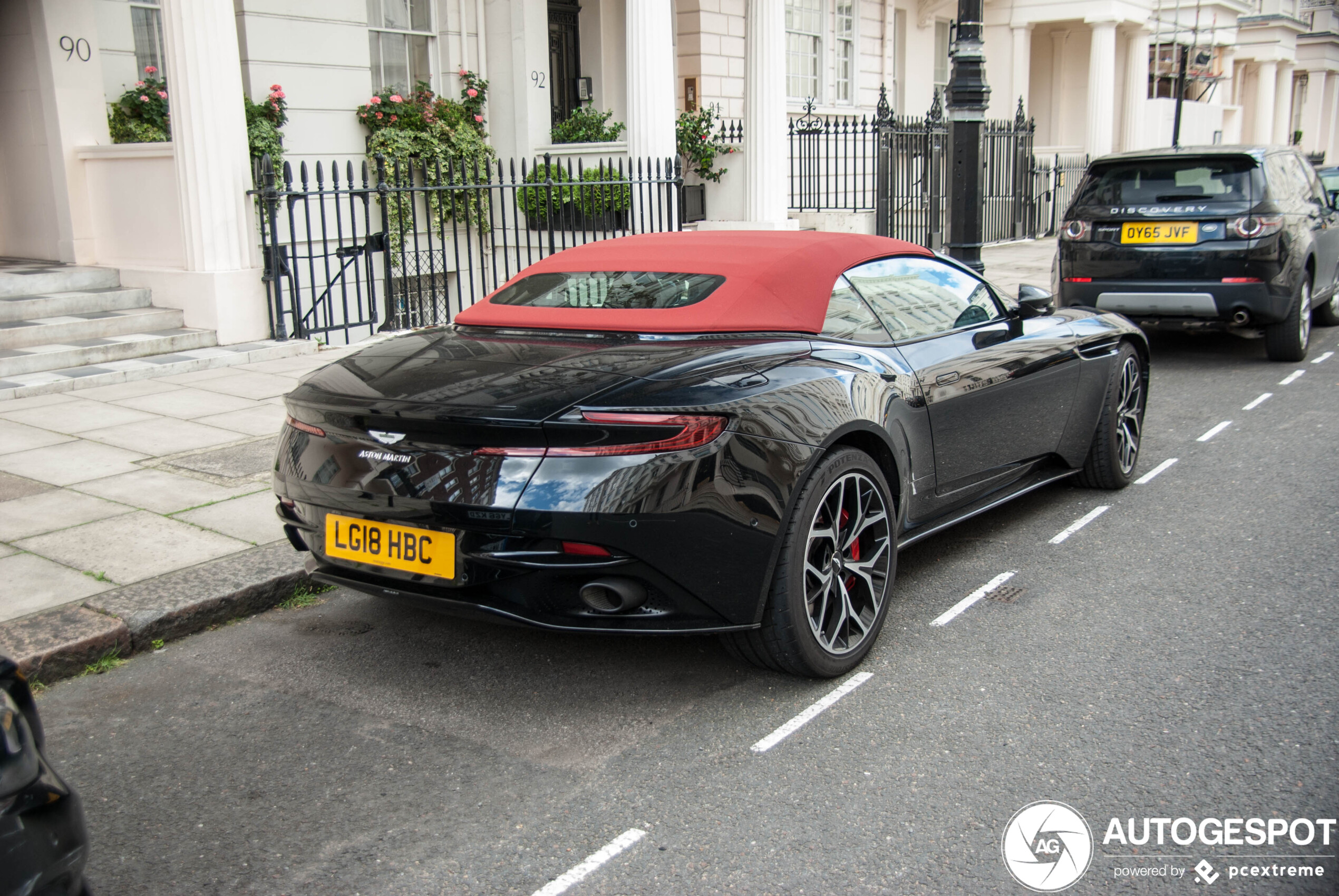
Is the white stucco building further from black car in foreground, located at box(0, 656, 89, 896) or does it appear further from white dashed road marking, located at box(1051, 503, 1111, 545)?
black car in foreground, located at box(0, 656, 89, 896)

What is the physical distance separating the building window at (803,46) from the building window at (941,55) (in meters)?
5.33

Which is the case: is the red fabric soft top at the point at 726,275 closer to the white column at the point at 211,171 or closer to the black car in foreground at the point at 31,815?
the black car in foreground at the point at 31,815

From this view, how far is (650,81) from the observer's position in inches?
496

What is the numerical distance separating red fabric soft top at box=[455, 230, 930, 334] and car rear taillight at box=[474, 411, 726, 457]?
0.72 meters

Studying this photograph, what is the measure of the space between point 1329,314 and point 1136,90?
17341 millimetres

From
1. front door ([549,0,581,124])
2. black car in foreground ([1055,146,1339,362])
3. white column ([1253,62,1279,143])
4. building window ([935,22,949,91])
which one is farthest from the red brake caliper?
white column ([1253,62,1279,143])

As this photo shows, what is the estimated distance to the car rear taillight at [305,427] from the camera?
368 cm

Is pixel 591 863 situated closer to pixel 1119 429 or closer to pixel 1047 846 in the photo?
pixel 1047 846

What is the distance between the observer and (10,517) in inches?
211

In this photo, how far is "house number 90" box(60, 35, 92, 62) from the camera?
1044 centimetres

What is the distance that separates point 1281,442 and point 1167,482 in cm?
135

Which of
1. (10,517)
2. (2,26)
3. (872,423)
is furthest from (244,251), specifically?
(872,423)

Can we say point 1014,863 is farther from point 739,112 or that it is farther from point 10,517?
point 739,112

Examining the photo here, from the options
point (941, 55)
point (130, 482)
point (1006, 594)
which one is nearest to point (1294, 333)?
point (1006, 594)
